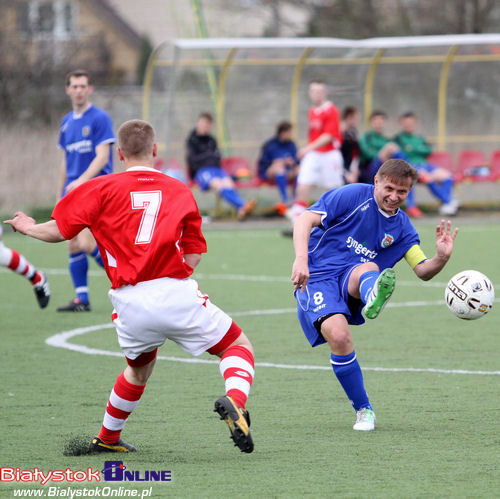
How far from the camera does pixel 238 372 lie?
15.5 ft

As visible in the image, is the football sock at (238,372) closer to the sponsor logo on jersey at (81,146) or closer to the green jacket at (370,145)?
the sponsor logo on jersey at (81,146)

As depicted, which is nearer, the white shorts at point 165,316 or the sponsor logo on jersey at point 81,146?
the white shorts at point 165,316

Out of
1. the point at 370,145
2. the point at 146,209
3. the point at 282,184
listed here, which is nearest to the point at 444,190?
the point at 370,145

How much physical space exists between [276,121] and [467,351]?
42.5 feet

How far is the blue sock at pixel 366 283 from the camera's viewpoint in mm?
5320

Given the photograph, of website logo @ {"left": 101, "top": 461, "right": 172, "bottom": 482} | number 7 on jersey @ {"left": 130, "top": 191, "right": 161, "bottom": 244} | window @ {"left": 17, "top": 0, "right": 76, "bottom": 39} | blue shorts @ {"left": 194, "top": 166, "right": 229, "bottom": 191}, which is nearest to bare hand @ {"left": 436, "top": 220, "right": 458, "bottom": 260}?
number 7 on jersey @ {"left": 130, "top": 191, "right": 161, "bottom": 244}

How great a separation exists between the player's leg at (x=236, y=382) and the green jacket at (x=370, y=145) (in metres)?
13.4

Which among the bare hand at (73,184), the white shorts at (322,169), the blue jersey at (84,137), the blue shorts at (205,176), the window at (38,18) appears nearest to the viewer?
the bare hand at (73,184)

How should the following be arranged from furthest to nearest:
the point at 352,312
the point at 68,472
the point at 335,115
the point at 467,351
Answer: the point at 335,115, the point at 467,351, the point at 352,312, the point at 68,472

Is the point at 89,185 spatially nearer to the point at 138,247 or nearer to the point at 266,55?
the point at 138,247

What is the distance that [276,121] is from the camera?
20.2m

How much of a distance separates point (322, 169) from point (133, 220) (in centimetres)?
1021

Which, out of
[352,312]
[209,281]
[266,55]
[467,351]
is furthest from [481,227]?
[352,312]

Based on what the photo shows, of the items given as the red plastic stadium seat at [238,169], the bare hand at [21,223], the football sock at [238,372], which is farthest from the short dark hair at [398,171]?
the red plastic stadium seat at [238,169]
